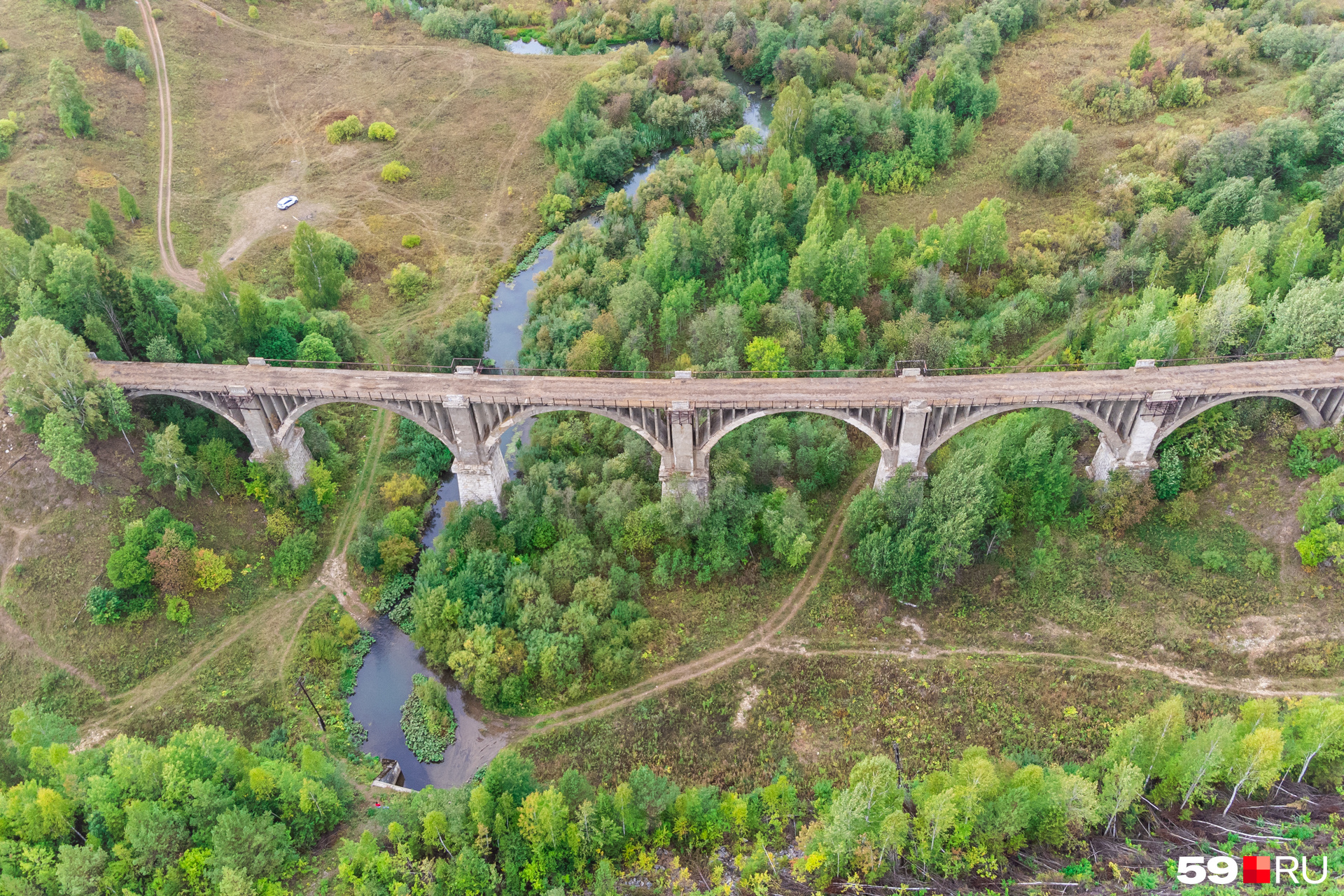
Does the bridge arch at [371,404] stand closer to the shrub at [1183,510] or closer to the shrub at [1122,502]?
the shrub at [1122,502]

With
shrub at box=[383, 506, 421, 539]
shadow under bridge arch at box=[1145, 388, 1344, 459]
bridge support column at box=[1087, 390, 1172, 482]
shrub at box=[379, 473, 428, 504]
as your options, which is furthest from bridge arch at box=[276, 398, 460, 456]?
shadow under bridge arch at box=[1145, 388, 1344, 459]

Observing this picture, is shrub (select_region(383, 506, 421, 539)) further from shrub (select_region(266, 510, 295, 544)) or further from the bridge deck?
the bridge deck

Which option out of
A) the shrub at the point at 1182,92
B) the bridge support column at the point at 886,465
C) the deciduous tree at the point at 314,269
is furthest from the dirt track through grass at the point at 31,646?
the shrub at the point at 1182,92

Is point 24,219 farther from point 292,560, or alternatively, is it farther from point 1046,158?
point 1046,158

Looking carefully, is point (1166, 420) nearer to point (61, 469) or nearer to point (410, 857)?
point (410, 857)

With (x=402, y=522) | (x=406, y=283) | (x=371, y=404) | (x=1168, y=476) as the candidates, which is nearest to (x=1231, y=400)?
(x=1168, y=476)
